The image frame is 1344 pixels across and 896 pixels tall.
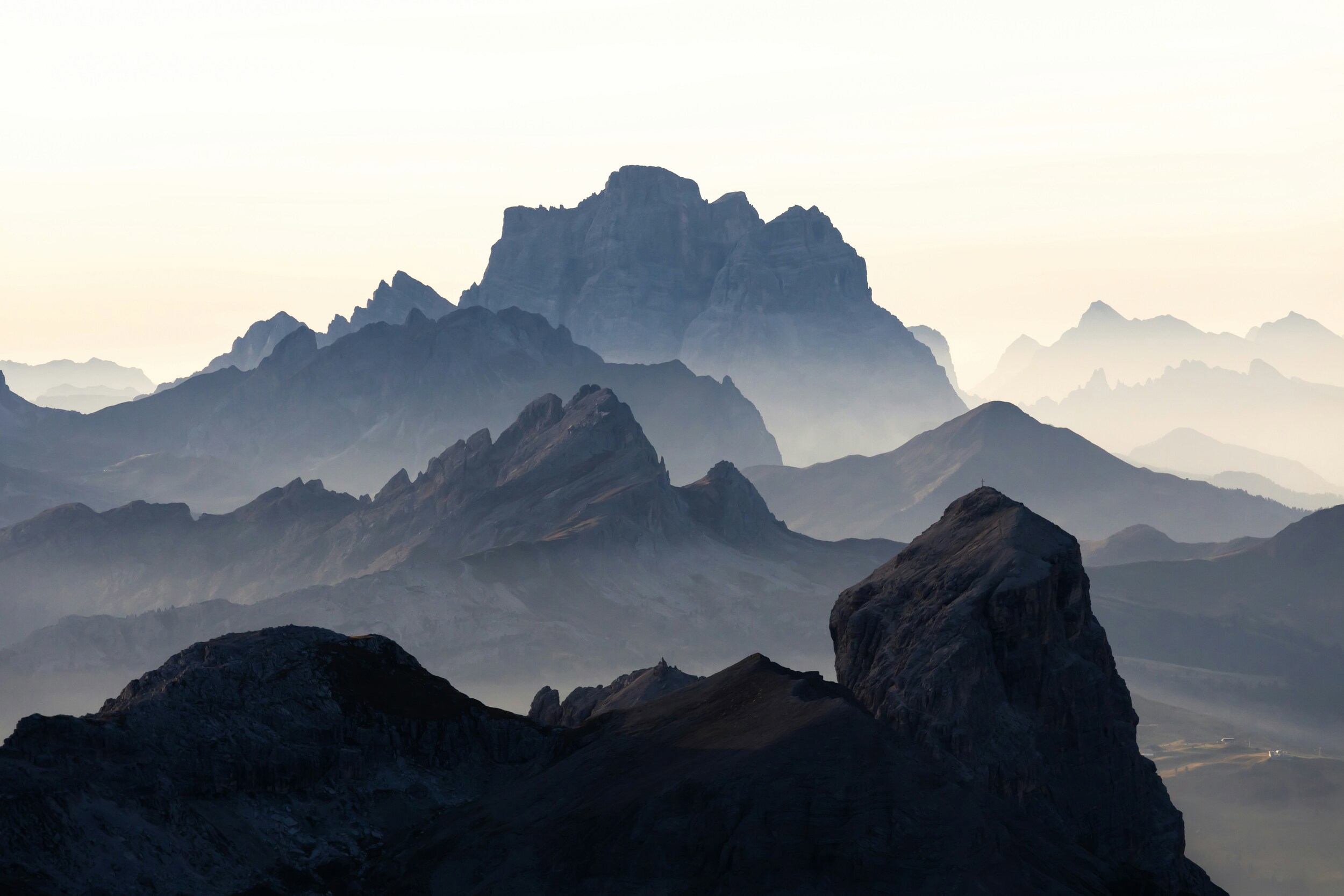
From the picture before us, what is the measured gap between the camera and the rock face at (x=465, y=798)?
102938mm

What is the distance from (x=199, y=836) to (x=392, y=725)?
70.2 ft

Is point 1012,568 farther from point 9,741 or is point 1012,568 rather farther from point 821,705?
Result: point 9,741

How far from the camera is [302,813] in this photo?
4614 inches

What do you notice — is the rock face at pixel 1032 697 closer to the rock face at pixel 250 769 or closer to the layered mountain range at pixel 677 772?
the layered mountain range at pixel 677 772

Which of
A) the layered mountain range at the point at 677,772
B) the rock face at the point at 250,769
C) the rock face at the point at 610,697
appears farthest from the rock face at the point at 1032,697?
the rock face at the point at 610,697


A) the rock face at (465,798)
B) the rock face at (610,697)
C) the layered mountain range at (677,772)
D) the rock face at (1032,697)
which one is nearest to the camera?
the rock face at (465,798)

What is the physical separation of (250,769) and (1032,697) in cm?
6229

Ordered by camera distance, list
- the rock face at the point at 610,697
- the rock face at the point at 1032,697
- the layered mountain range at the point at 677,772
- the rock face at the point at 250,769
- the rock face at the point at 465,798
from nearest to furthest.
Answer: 1. the rock face at the point at 250,769
2. the rock face at the point at 465,798
3. the layered mountain range at the point at 677,772
4. the rock face at the point at 1032,697
5. the rock face at the point at 610,697

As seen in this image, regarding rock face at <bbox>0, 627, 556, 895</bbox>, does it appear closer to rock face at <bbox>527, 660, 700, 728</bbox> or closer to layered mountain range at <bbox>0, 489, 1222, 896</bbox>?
layered mountain range at <bbox>0, 489, 1222, 896</bbox>

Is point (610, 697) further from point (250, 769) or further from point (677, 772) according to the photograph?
point (250, 769)

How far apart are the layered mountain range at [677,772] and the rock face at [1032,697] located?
22 cm

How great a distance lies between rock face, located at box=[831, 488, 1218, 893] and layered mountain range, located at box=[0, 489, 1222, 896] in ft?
0.72

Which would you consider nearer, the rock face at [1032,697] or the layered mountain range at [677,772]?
the layered mountain range at [677,772]

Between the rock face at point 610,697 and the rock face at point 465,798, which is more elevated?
the rock face at point 610,697
